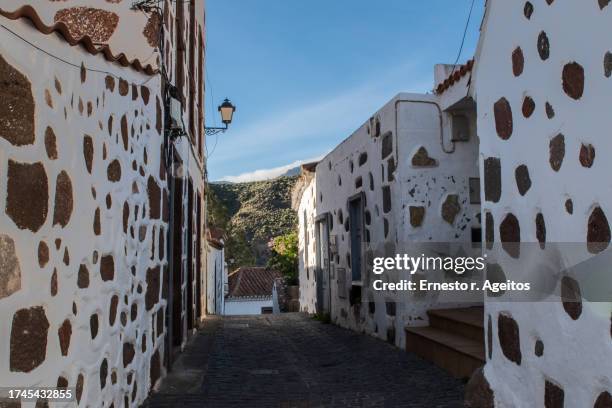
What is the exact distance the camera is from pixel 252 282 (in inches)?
1126

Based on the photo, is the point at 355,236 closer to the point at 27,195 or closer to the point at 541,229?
the point at 541,229

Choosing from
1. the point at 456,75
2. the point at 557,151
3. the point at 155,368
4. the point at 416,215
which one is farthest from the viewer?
the point at 416,215

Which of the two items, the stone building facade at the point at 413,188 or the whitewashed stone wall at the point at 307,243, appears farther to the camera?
the whitewashed stone wall at the point at 307,243

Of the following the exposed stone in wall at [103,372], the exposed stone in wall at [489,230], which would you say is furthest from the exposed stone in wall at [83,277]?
the exposed stone in wall at [489,230]

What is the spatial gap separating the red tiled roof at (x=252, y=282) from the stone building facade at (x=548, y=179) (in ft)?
77.5

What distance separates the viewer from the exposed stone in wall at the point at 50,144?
6.59 ft

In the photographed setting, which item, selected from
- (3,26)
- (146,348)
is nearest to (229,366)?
(146,348)

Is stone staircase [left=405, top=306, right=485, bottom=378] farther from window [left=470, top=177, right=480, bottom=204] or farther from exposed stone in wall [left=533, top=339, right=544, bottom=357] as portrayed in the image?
exposed stone in wall [left=533, top=339, right=544, bottom=357]

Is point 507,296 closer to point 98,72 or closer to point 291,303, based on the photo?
point 98,72

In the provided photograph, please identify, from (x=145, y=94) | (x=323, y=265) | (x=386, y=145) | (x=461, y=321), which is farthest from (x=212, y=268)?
(x=145, y=94)

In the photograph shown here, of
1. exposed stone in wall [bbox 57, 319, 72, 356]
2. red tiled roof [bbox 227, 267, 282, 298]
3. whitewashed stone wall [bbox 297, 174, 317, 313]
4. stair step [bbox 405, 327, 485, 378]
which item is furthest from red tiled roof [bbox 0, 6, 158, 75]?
red tiled roof [bbox 227, 267, 282, 298]

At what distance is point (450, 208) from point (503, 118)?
297 centimetres

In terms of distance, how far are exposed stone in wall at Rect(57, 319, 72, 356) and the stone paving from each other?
1.76 m

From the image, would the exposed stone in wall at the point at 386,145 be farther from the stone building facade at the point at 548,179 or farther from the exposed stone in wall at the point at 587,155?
the exposed stone in wall at the point at 587,155
